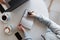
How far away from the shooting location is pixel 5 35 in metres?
0.82

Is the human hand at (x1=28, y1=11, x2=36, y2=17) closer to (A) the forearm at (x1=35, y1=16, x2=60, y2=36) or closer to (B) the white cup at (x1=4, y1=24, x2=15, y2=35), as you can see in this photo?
(A) the forearm at (x1=35, y1=16, x2=60, y2=36)

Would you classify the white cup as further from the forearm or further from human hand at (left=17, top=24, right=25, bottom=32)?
the forearm

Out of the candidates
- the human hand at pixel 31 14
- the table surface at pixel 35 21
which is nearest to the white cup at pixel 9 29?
the table surface at pixel 35 21

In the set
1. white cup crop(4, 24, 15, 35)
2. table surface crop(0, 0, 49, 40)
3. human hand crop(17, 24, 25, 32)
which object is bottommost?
white cup crop(4, 24, 15, 35)

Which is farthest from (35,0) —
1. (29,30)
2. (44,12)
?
(29,30)

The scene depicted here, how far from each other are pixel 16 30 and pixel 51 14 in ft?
2.80

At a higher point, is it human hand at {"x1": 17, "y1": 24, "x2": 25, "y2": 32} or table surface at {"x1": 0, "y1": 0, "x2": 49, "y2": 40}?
table surface at {"x1": 0, "y1": 0, "x2": 49, "y2": 40}

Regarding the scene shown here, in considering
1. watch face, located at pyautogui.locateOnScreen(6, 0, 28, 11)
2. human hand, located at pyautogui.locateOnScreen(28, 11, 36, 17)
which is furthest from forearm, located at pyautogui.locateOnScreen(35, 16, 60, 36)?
watch face, located at pyautogui.locateOnScreen(6, 0, 28, 11)

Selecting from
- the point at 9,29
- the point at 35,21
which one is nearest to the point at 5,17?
the point at 9,29

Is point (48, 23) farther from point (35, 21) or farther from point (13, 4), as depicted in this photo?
point (13, 4)

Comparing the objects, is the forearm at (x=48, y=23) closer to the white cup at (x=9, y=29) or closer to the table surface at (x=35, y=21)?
the table surface at (x=35, y=21)

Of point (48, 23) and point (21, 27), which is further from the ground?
point (48, 23)

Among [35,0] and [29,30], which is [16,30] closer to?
[29,30]

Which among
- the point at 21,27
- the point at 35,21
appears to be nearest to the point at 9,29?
the point at 21,27
